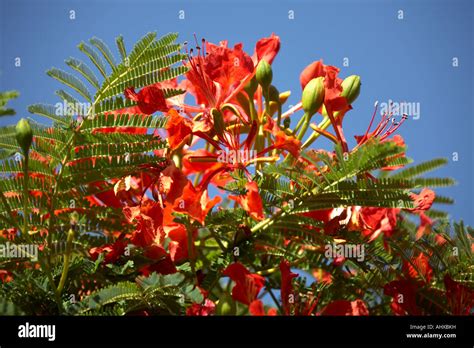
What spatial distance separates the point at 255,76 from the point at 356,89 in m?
0.29

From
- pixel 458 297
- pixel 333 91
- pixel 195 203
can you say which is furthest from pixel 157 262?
pixel 458 297

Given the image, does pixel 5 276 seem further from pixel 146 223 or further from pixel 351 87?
pixel 351 87

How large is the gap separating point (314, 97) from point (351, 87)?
0.11m

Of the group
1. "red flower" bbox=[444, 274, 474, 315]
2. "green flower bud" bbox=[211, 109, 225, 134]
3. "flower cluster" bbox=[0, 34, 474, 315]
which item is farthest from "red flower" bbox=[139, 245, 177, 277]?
"red flower" bbox=[444, 274, 474, 315]

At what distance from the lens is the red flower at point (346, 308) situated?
6.23ft

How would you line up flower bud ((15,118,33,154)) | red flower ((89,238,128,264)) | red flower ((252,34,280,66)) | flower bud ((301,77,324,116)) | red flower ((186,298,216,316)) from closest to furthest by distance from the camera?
1. flower bud ((15,118,33,154))
2. red flower ((186,298,216,316))
3. red flower ((89,238,128,264))
4. flower bud ((301,77,324,116))
5. red flower ((252,34,280,66))

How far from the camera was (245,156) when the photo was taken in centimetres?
210

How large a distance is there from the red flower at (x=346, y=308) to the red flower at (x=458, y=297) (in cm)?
26

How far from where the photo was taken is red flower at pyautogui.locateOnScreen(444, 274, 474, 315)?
6.58 feet

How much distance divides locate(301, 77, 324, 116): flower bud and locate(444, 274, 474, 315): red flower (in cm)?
58

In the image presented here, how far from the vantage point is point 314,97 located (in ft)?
7.06

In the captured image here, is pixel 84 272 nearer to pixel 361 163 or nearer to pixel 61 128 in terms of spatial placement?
pixel 61 128

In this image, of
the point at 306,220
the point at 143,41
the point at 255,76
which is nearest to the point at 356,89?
the point at 255,76

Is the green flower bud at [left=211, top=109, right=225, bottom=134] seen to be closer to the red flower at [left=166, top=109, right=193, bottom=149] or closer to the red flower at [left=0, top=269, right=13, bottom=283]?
the red flower at [left=166, top=109, right=193, bottom=149]
